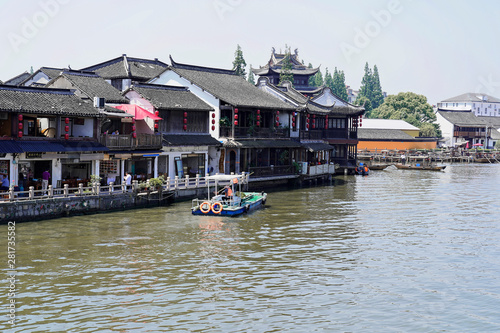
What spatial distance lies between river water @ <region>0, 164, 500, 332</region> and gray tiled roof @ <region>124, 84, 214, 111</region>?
9.62 m

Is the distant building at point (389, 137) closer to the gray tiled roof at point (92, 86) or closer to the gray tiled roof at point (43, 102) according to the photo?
the gray tiled roof at point (92, 86)

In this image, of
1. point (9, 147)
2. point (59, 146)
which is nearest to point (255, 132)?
point (59, 146)

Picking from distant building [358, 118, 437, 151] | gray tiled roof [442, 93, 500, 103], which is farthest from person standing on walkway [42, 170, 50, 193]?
gray tiled roof [442, 93, 500, 103]

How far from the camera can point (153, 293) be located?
1953cm

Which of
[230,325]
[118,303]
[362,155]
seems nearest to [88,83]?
[118,303]

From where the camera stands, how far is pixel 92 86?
139 ft

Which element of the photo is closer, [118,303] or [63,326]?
[63,326]

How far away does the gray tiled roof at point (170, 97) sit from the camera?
43.2 meters

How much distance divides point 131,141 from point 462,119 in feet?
333

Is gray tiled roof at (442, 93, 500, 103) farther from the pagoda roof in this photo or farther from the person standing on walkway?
the person standing on walkway

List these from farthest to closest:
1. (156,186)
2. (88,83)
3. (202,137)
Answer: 1. (202,137)
2. (88,83)
3. (156,186)

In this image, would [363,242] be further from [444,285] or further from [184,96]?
[184,96]

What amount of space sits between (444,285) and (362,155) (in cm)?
7123

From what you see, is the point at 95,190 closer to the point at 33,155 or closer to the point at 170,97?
the point at 33,155
